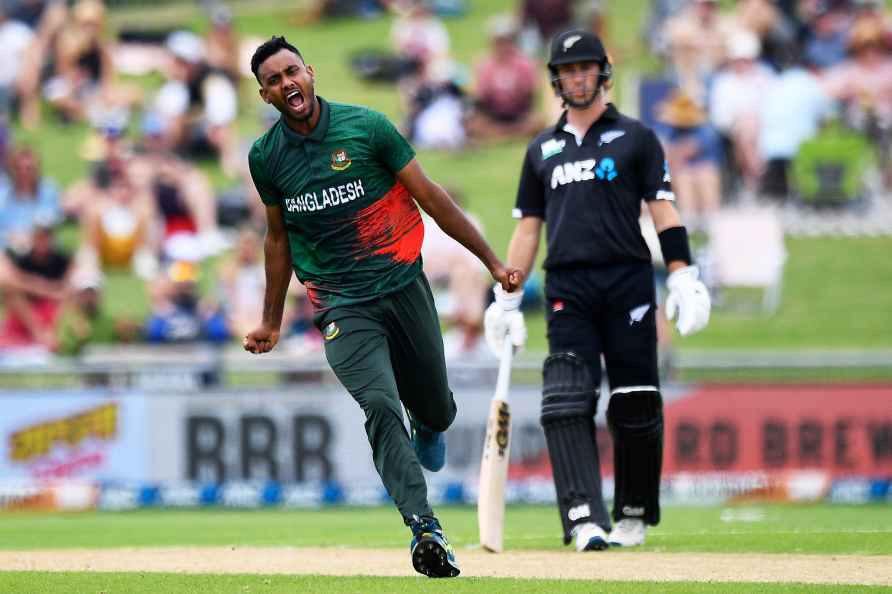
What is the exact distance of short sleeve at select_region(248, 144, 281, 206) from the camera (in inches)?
309

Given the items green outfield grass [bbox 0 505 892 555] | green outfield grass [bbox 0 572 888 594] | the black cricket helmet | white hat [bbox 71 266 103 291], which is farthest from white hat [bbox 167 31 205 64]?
green outfield grass [bbox 0 572 888 594]

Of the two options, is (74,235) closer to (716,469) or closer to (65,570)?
(716,469)

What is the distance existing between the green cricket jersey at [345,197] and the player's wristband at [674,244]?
5.65 feet

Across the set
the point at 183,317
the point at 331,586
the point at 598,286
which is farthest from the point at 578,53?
the point at 183,317

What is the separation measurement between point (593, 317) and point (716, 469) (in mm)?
6194

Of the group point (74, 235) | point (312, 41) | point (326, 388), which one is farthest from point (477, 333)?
point (312, 41)

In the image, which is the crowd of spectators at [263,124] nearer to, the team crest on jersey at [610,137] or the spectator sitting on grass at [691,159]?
the spectator sitting on grass at [691,159]

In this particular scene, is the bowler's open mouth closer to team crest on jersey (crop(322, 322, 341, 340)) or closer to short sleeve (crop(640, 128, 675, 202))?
team crest on jersey (crop(322, 322, 341, 340))

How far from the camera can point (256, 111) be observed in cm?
2397

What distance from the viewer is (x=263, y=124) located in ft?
76.4

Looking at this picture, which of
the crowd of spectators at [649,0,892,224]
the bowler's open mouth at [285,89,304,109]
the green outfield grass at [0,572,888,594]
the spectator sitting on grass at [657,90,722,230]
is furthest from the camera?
the crowd of spectators at [649,0,892,224]

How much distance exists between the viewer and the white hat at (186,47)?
2269 centimetres

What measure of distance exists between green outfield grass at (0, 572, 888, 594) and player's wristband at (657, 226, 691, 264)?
7.84 ft

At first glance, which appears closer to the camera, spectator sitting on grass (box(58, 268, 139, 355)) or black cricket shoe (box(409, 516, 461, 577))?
black cricket shoe (box(409, 516, 461, 577))
